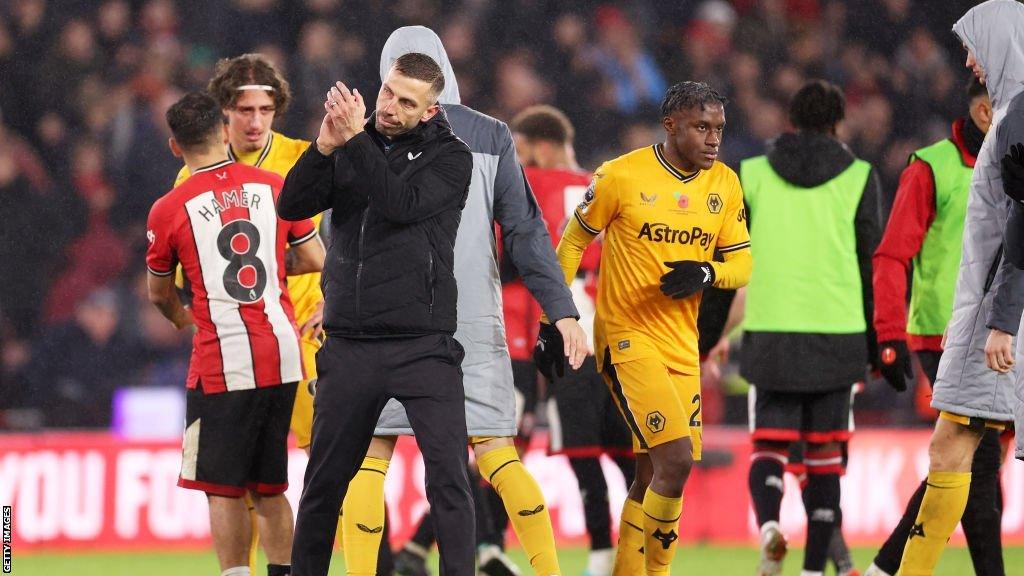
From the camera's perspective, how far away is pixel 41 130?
11.7 metres

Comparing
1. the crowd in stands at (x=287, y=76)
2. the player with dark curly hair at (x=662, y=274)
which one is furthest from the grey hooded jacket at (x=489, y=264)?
the crowd in stands at (x=287, y=76)

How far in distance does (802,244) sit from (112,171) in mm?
6530

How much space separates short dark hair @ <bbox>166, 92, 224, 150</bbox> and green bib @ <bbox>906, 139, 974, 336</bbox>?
2.82m

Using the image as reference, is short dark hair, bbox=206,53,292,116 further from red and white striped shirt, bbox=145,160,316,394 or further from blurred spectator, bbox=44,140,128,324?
blurred spectator, bbox=44,140,128,324

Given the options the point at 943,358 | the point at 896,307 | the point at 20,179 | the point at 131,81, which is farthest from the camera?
the point at 131,81

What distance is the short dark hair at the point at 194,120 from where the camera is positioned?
5488 millimetres

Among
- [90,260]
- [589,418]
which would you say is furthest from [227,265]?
[90,260]

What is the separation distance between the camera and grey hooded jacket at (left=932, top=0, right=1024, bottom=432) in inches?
208

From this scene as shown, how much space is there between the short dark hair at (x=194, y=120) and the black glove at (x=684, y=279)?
68.4 inches

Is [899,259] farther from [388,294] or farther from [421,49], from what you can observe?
[388,294]

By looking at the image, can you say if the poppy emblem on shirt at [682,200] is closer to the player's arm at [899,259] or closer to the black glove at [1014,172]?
the player's arm at [899,259]

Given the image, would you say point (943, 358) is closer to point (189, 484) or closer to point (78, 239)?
point (189, 484)

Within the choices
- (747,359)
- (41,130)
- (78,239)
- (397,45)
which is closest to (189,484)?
(397,45)

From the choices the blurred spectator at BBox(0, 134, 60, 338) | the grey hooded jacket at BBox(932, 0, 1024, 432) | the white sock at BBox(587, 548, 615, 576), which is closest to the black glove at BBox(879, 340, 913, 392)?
the grey hooded jacket at BBox(932, 0, 1024, 432)
